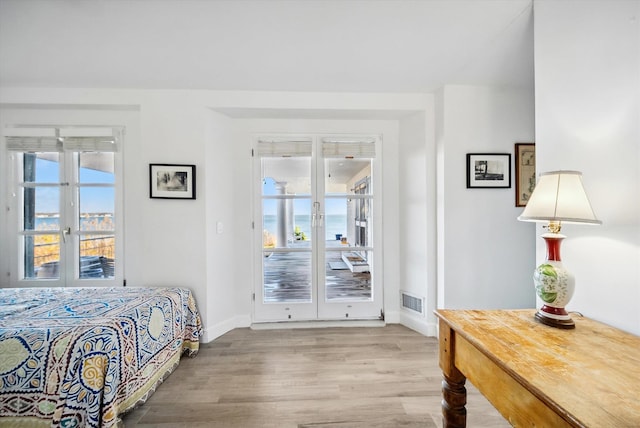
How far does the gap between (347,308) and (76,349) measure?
7.67 feet

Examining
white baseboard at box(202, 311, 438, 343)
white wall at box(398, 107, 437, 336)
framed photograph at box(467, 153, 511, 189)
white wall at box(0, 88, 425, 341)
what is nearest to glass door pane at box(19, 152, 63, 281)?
white wall at box(0, 88, 425, 341)

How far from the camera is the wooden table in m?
0.70

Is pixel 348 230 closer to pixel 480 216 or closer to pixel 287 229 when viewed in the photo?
pixel 287 229

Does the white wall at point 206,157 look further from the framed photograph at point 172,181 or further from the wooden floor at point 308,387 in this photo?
the wooden floor at point 308,387

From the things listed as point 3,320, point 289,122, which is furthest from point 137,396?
point 289,122

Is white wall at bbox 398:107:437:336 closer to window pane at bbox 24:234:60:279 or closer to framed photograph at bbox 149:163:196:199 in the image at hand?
framed photograph at bbox 149:163:196:199

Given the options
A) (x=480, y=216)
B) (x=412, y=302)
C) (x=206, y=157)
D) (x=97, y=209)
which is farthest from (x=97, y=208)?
(x=480, y=216)

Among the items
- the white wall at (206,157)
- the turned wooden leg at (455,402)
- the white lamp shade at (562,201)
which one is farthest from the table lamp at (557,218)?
the white wall at (206,157)

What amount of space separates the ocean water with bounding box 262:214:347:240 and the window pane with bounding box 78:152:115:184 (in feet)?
5.77

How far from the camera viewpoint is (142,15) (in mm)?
1701

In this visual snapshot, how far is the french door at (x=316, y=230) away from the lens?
305 cm

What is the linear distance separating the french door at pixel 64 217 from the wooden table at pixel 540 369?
330cm

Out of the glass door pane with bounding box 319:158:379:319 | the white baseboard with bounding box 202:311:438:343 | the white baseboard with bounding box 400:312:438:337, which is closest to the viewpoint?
the white baseboard with bounding box 400:312:438:337

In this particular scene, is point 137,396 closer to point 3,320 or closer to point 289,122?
point 3,320
